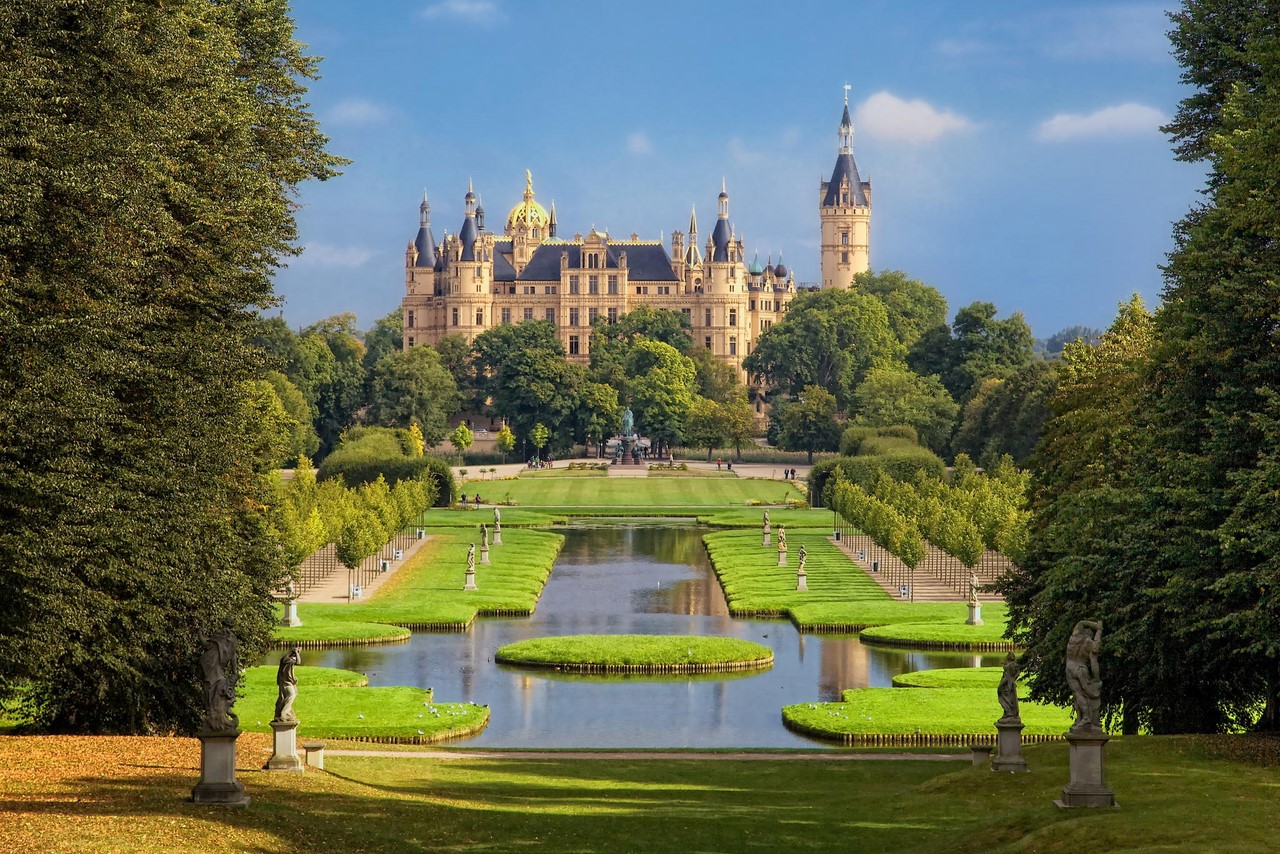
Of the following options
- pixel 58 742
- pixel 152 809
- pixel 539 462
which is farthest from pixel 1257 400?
pixel 539 462

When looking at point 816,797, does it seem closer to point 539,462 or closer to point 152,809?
point 152,809

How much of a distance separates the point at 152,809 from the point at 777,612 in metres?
31.9

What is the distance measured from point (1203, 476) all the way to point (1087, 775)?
572cm

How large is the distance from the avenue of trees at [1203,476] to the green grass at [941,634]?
39.5 feet

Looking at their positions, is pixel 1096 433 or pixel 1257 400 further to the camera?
pixel 1096 433

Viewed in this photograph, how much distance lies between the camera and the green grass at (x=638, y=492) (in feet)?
304

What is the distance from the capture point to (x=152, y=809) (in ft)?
62.4

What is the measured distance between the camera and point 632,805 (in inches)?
893

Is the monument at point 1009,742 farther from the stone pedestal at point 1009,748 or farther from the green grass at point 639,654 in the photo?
the green grass at point 639,654

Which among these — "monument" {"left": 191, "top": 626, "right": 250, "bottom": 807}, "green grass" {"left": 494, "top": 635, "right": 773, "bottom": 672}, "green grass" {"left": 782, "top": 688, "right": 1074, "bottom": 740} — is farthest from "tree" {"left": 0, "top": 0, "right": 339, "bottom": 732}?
"green grass" {"left": 494, "top": 635, "right": 773, "bottom": 672}

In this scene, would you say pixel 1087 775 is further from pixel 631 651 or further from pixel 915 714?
pixel 631 651

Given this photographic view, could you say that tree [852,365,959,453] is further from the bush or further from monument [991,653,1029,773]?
monument [991,653,1029,773]

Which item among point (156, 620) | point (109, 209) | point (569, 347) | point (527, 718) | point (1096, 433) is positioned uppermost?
point (569, 347)

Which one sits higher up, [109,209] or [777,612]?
[109,209]
